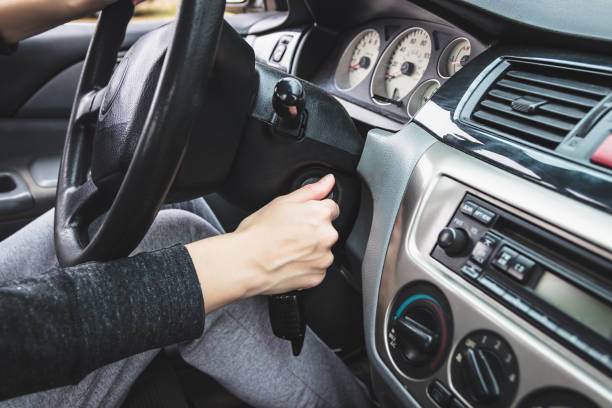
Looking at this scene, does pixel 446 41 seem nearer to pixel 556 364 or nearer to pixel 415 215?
pixel 415 215

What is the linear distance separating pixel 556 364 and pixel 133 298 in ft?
1.45

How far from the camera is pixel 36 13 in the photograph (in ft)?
3.10

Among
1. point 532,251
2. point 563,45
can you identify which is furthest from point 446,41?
point 532,251

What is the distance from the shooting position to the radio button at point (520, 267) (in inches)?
20.3

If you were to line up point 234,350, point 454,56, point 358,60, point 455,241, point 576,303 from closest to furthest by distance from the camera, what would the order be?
1. point 576,303
2. point 455,241
3. point 234,350
4. point 454,56
5. point 358,60

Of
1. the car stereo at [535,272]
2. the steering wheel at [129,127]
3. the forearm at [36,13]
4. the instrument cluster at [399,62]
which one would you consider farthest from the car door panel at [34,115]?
the car stereo at [535,272]

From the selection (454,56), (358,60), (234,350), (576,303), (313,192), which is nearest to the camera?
(576,303)

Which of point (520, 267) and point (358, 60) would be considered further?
point (358, 60)

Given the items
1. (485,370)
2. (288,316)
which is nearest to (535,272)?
(485,370)

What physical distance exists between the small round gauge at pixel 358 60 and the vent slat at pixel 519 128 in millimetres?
553

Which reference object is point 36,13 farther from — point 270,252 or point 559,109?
point 559,109

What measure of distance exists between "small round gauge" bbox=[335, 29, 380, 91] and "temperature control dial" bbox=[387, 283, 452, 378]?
699 millimetres

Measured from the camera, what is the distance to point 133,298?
528 millimetres

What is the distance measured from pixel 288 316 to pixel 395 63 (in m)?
0.66
